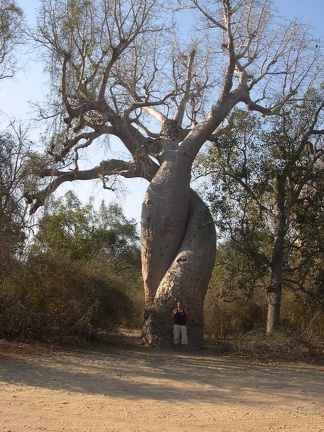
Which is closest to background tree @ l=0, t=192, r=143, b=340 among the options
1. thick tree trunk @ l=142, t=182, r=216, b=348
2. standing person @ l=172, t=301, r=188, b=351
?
thick tree trunk @ l=142, t=182, r=216, b=348

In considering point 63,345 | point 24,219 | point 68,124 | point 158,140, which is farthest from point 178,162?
point 63,345

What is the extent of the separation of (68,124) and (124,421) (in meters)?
7.71

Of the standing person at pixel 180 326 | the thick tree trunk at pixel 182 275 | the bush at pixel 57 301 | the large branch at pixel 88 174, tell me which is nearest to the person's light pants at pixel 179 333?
the standing person at pixel 180 326

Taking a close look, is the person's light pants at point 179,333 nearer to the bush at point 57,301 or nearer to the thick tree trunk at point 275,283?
the bush at point 57,301

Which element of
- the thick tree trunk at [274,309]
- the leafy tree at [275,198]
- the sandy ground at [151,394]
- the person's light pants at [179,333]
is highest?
the leafy tree at [275,198]

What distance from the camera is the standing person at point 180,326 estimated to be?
1081 cm

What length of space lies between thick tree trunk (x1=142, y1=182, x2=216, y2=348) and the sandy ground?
1393mm

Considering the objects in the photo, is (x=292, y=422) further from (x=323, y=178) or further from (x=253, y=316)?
(x=253, y=316)

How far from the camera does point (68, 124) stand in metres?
11.7

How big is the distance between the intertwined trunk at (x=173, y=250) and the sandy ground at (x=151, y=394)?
150 centimetres

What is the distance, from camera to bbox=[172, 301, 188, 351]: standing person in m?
10.8

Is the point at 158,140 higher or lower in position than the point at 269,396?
higher

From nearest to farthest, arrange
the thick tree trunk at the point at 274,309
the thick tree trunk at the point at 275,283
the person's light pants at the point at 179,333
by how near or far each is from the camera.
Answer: the person's light pants at the point at 179,333 → the thick tree trunk at the point at 275,283 → the thick tree trunk at the point at 274,309

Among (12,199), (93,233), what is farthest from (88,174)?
(93,233)
